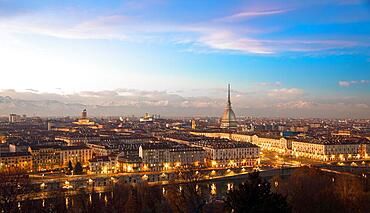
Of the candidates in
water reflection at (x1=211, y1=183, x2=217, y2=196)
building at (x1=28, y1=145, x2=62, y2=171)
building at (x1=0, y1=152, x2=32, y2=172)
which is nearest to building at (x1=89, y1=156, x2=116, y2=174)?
building at (x1=28, y1=145, x2=62, y2=171)

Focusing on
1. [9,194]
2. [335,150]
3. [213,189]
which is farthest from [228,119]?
[9,194]

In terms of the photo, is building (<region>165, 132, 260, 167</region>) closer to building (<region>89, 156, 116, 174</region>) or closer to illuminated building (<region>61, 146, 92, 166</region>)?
building (<region>89, 156, 116, 174</region>)

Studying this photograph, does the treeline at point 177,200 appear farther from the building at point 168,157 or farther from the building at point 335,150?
the building at point 335,150

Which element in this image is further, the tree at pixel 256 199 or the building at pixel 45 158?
the building at pixel 45 158

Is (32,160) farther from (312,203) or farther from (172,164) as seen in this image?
(312,203)

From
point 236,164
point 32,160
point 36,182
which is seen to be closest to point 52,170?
point 32,160

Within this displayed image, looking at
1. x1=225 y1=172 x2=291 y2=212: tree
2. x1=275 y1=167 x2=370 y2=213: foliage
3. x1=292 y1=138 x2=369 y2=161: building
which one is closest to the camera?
x1=225 y1=172 x2=291 y2=212: tree

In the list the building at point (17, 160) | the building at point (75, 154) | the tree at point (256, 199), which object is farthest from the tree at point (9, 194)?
the building at point (75, 154)

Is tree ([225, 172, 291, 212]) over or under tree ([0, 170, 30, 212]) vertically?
over
